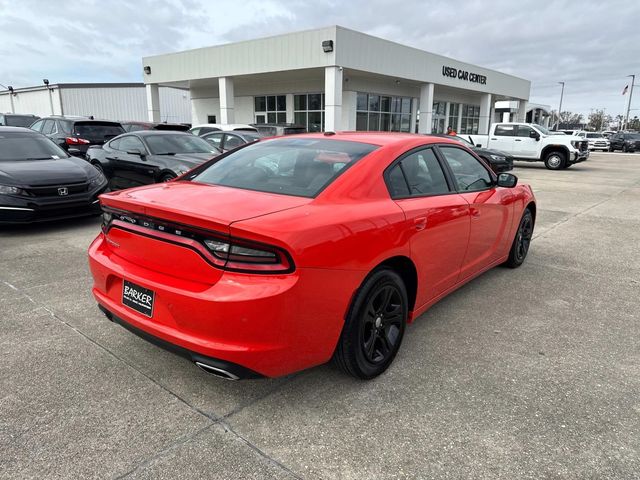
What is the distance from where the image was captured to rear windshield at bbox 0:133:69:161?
7.16 metres

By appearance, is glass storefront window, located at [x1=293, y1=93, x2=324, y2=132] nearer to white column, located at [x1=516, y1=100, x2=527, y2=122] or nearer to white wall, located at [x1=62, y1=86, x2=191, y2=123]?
white wall, located at [x1=62, y1=86, x2=191, y2=123]

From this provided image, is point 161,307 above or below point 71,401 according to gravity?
above

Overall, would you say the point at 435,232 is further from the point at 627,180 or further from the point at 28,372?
the point at 627,180

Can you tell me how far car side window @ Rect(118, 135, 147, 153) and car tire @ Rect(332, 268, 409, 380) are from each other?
714cm

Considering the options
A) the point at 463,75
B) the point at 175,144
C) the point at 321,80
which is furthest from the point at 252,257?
the point at 463,75

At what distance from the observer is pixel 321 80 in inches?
1013

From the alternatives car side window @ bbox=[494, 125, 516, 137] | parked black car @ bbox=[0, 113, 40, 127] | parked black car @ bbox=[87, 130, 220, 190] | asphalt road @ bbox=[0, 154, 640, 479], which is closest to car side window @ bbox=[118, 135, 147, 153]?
parked black car @ bbox=[87, 130, 220, 190]

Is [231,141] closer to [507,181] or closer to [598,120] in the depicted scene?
[507,181]

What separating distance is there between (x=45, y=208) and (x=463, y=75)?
95.8 feet

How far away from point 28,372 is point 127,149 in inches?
275

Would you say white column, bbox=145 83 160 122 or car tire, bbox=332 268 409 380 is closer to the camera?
car tire, bbox=332 268 409 380

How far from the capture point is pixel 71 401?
2.64 m

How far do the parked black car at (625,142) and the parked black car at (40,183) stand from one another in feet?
144

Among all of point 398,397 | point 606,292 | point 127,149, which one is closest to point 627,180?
point 606,292
